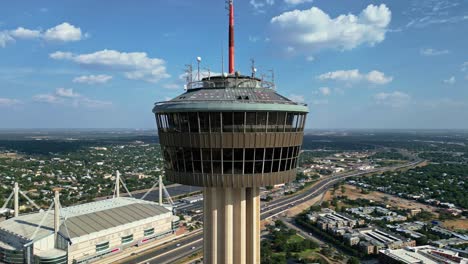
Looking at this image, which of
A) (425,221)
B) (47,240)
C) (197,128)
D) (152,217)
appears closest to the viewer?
(197,128)

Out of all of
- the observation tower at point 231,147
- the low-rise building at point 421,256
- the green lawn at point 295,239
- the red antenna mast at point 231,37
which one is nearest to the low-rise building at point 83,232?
the green lawn at point 295,239

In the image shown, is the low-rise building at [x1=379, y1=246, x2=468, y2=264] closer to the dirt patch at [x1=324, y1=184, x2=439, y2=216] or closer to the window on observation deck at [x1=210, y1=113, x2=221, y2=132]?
the dirt patch at [x1=324, y1=184, x2=439, y2=216]

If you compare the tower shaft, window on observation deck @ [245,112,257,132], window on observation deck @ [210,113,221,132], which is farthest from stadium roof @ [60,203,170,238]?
window on observation deck @ [245,112,257,132]

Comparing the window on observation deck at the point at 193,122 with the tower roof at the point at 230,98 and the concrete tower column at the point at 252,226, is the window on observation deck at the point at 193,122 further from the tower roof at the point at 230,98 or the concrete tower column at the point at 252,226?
the concrete tower column at the point at 252,226

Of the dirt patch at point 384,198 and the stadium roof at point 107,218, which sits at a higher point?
the stadium roof at point 107,218

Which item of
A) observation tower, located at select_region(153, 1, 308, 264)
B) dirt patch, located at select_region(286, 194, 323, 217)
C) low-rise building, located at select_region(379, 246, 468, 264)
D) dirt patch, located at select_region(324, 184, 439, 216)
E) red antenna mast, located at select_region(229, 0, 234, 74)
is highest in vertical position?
red antenna mast, located at select_region(229, 0, 234, 74)

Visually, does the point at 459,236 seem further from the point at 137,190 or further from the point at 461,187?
the point at 137,190

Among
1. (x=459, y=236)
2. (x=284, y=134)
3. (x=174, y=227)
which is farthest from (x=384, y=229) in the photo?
(x=284, y=134)
